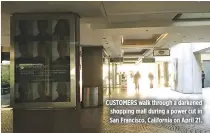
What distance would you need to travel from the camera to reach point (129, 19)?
7645 millimetres

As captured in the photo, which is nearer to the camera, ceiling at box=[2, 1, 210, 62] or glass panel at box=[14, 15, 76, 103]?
ceiling at box=[2, 1, 210, 62]

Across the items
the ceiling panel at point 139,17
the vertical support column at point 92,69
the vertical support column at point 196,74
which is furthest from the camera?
the vertical support column at point 196,74

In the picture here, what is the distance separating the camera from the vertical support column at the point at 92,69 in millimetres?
12898

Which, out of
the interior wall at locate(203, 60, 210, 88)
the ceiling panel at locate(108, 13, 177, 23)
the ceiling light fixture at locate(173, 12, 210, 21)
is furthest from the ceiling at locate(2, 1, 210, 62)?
the interior wall at locate(203, 60, 210, 88)

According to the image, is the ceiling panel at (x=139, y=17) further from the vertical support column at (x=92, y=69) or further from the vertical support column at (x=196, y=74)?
the vertical support column at (x=196, y=74)

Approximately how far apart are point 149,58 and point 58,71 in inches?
799

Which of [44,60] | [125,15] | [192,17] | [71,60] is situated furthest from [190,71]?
[44,60]

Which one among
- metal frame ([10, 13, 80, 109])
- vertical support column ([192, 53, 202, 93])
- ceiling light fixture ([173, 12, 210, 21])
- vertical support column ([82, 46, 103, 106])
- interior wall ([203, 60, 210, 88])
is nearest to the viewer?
metal frame ([10, 13, 80, 109])

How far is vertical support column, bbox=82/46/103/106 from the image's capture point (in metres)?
12.9

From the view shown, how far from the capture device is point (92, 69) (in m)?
12.9

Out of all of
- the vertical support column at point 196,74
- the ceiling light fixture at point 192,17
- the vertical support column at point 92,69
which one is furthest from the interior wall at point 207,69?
the ceiling light fixture at point 192,17

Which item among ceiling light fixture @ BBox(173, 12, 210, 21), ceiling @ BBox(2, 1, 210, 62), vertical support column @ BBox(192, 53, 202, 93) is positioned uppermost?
ceiling light fixture @ BBox(173, 12, 210, 21)

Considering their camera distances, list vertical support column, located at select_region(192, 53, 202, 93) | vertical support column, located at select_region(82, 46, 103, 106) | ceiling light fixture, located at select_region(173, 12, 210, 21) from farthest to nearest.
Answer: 1. vertical support column, located at select_region(192, 53, 202, 93)
2. vertical support column, located at select_region(82, 46, 103, 106)
3. ceiling light fixture, located at select_region(173, 12, 210, 21)

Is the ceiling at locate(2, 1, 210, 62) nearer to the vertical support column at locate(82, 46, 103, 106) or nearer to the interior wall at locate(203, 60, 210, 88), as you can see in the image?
the vertical support column at locate(82, 46, 103, 106)
